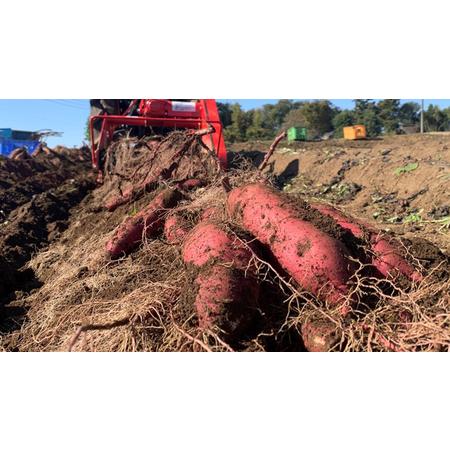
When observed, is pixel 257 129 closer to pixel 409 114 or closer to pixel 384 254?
A: pixel 409 114

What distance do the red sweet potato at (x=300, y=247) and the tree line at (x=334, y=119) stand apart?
25043mm

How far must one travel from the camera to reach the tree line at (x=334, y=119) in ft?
90.1

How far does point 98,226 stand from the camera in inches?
189

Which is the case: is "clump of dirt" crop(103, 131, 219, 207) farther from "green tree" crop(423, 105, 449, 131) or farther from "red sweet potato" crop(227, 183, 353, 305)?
"green tree" crop(423, 105, 449, 131)

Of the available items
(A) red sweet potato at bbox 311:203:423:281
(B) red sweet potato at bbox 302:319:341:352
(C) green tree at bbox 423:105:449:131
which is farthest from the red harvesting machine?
(C) green tree at bbox 423:105:449:131

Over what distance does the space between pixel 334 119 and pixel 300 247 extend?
100 feet

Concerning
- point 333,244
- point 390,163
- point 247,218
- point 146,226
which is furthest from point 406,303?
point 390,163

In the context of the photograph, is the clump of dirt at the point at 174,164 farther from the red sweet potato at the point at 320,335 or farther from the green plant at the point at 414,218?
the red sweet potato at the point at 320,335

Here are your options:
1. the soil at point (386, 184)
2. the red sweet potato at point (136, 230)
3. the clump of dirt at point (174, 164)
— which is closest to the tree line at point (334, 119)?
the soil at point (386, 184)

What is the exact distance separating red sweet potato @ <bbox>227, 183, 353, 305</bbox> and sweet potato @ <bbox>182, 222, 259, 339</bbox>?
0.80 ft

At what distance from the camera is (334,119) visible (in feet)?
101

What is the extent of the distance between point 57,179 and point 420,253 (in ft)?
32.0

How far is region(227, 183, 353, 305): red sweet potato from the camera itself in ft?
7.77

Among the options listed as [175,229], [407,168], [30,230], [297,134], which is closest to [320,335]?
[175,229]
